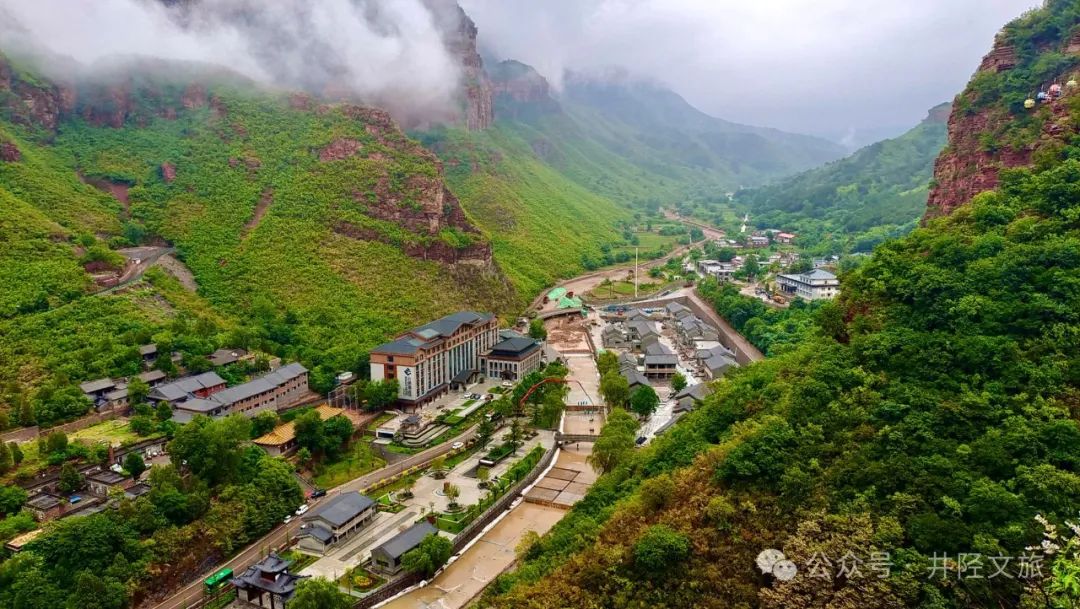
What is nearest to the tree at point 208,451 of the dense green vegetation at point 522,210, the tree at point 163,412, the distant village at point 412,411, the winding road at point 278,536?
the distant village at point 412,411

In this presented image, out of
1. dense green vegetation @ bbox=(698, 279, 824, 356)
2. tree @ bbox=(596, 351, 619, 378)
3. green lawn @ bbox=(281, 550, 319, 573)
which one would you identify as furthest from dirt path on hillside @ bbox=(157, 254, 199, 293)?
dense green vegetation @ bbox=(698, 279, 824, 356)

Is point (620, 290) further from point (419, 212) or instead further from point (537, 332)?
point (419, 212)

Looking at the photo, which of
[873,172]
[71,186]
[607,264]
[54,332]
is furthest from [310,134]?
[873,172]

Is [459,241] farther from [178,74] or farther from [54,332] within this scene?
[178,74]

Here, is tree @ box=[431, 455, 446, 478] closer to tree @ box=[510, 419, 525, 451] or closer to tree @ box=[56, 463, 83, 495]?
tree @ box=[510, 419, 525, 451]

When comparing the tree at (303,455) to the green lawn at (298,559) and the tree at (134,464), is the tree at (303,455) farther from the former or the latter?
the tree at (134,464)
